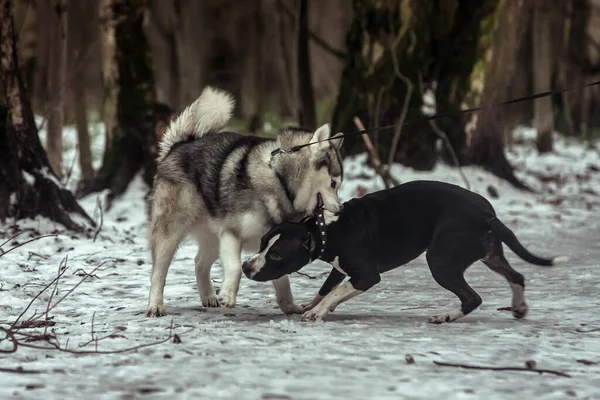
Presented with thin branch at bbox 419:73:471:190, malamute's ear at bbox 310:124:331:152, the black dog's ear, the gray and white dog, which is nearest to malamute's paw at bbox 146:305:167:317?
the gray and white dog

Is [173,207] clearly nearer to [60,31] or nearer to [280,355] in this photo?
[280,355]

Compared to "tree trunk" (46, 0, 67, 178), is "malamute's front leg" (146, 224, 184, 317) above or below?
below

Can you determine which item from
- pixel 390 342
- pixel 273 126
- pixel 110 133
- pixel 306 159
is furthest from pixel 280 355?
pixel 273 126

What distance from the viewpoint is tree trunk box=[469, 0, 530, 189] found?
14.5m

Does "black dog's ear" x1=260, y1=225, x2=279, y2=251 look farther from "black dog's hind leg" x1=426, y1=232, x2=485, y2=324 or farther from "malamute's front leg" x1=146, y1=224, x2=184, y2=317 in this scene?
"black dog's hind leg" x1=426, y1=232, x2=485, y2=324

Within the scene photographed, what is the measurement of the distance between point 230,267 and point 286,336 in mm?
901

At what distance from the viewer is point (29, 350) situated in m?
4.69

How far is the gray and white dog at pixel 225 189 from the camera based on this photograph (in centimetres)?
591

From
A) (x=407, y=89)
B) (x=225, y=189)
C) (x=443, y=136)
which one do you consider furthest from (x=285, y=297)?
(x=407, y=89)

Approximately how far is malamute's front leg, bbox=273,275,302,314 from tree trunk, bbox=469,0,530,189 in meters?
8.81

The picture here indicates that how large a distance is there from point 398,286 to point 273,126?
1781 cm

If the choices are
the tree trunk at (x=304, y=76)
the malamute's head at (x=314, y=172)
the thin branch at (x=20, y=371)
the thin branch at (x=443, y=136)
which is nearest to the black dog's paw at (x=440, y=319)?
the malamute's head at (x=314, y=172)

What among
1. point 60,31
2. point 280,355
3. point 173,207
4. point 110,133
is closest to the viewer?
point 280,355

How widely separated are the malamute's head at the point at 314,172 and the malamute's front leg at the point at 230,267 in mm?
508
